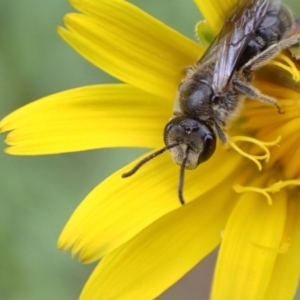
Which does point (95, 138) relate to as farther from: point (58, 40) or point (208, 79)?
point (58, 40)

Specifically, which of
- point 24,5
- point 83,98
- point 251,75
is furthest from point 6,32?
point 251,75

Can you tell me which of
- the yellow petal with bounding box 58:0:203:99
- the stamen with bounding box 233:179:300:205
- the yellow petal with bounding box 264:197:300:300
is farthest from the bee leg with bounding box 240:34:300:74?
the yellow petal with bounding box 264:197:300:300

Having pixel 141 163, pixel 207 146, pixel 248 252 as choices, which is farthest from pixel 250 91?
pixel 248 252

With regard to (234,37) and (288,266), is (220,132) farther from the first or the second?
(288,266)

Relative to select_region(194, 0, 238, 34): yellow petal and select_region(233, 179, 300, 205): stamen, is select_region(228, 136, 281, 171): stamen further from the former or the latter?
select_region(194, 0, 238, 34): yellow petal

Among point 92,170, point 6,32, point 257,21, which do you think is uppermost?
point 257,21
